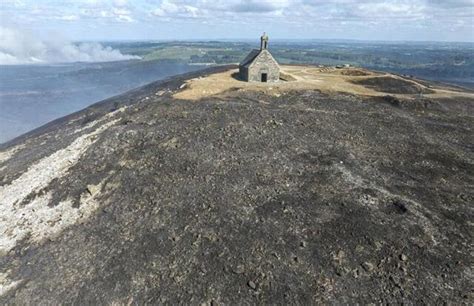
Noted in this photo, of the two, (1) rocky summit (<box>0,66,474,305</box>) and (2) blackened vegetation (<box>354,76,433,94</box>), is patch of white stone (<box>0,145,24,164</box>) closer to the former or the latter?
(1) rocky summit (<box>0,66,474,305</box>)

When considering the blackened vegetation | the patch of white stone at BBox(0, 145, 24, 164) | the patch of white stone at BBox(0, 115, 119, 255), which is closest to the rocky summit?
the patch of white stone at BBox(0, 115, 119, 255)

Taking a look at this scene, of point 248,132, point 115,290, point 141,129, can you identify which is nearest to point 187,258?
point 115,290

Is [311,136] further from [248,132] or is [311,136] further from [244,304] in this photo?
[244,304]

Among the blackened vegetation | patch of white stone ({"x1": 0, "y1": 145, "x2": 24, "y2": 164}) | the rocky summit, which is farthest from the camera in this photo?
the blackened vegetation

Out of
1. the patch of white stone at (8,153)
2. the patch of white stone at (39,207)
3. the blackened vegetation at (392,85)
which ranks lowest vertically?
the patch of white stone at (8,153)

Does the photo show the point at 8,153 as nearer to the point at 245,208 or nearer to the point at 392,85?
the point at 245,208

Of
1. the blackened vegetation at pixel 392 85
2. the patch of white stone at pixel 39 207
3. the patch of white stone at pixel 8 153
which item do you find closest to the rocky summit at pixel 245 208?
the patch of white stone at pixel 39 207

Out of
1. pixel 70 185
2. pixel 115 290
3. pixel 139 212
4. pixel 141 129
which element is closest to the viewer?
pixel 115 290

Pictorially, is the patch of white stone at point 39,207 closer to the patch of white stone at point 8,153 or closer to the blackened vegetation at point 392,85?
the patch of white stone at point 8,153
